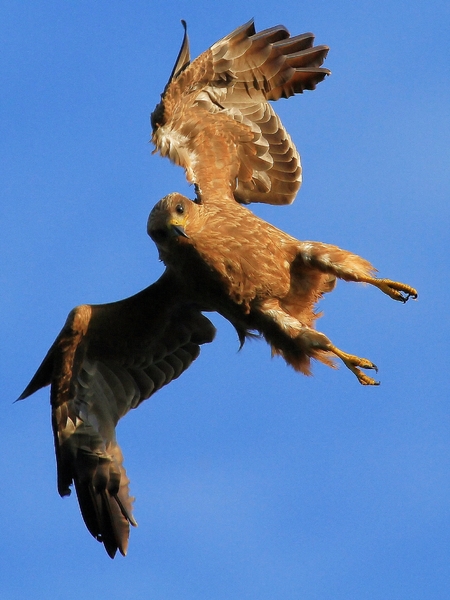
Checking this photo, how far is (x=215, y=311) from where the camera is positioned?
38.7 ft

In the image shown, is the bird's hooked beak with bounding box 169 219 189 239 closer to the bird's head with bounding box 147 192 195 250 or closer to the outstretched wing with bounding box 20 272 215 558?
the bird's head with bounding box 147 192 195 250

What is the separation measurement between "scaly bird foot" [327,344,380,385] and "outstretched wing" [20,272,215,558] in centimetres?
177

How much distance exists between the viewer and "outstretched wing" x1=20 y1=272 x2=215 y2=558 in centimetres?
1159

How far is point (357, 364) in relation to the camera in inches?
413

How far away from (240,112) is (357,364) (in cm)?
324

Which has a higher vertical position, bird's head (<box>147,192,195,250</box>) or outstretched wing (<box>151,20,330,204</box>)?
outstretched wing (<box>151,20,330,204</box>)

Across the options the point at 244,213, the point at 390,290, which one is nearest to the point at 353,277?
the point at 390,290

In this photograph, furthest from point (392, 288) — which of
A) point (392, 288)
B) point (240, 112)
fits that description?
point (240, 112)

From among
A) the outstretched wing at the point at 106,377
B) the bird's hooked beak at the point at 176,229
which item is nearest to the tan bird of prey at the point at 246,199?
the bird's hooked beak at the point at 176,229

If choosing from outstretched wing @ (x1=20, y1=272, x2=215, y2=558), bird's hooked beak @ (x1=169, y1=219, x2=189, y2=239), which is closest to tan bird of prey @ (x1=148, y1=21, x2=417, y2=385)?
bird's hooked beak @ (x1=169, y1=219, x2=189, y2=239)

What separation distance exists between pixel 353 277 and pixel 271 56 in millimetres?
2899

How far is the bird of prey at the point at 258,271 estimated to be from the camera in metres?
10.7

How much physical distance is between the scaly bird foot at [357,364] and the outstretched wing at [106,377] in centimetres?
177

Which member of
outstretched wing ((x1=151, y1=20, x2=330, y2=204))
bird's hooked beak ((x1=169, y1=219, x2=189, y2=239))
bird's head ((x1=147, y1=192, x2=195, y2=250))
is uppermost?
outstretched wing ((x1=151, y1=20, x2=330, y2=204))
